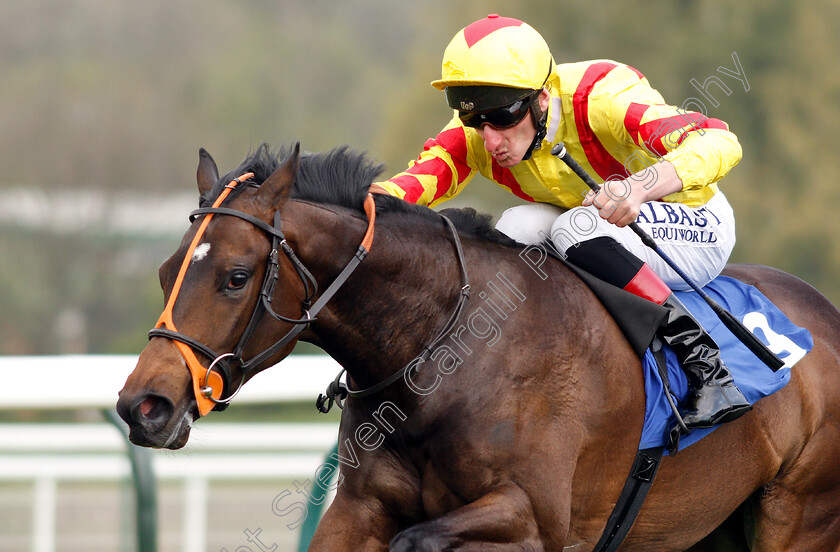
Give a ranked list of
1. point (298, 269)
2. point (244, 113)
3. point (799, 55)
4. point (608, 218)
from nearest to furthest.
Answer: point (298, 269), point (608, 218), point (799, 55), point (244, 113)

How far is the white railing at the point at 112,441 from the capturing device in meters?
4.04

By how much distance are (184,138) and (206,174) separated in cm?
1715

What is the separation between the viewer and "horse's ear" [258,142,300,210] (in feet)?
9.08

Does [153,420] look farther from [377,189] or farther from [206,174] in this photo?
[377,189]

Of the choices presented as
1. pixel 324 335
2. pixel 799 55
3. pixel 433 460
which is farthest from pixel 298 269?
pixel 799 55

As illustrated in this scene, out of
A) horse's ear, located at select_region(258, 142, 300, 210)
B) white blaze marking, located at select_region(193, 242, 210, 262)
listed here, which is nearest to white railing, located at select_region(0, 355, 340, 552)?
white blaze marking, located at select_region(193, 242, 210, 262)

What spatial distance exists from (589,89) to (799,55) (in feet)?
51.2

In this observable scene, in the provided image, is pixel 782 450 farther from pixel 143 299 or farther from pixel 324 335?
pixel 143 299

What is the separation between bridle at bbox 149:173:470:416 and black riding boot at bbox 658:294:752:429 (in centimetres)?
82

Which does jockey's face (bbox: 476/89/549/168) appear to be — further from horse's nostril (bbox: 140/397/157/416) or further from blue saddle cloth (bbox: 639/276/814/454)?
horse's nostril (bbox: 140/397/157/416)

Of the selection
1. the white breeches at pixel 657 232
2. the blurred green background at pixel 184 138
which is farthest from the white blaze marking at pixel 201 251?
the blurred green background at pixel 184 138

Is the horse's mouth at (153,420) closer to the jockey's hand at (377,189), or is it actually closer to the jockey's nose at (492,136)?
the jockey's hand at (377,189)

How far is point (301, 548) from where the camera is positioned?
4172mm

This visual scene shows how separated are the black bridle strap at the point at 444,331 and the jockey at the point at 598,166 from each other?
1.06 feet
